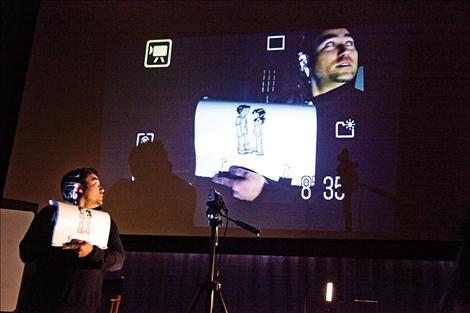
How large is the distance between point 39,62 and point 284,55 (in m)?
2.16

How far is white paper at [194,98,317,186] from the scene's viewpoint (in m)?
3.91

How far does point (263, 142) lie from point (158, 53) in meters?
1.20

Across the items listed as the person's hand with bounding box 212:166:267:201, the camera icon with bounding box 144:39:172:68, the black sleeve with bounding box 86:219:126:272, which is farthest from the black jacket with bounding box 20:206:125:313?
the camera icon with bounding box 144:39:172:68

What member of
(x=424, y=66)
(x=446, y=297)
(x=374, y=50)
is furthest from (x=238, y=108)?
(x=446, y=297)

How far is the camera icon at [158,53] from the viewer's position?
4.40m

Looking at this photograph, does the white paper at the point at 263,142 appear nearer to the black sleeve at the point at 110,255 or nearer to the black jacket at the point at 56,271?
the black sleeve at the point at 110,255

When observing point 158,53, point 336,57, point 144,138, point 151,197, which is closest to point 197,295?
point 151,197

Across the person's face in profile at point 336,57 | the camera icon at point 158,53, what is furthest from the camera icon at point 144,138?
the person's face in profile at point 336,57

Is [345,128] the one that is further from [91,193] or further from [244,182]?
[91,193]

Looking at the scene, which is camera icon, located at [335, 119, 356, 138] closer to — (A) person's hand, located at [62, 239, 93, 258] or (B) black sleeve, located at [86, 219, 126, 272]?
(B) black sleeve, located at [86, 219, 126, 272]

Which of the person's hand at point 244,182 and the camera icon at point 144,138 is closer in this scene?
the person's hand at point 244,182

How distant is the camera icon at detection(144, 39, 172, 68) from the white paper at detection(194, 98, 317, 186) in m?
0.69

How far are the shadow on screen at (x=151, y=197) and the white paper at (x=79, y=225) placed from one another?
1592mm

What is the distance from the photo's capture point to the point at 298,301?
13.1ft
